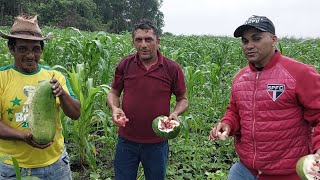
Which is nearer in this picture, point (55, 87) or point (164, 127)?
point (55, 87)

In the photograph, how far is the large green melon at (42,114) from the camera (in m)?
2.03

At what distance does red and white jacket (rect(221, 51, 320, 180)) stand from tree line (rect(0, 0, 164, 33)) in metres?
22.8

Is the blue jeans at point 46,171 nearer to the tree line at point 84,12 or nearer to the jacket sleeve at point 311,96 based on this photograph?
the jacket sleeve at point 311,96

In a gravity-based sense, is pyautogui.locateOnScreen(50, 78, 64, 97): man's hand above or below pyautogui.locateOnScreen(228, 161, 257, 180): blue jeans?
above

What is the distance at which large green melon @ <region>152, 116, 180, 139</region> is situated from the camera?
2.64 metres

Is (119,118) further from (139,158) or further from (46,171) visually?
(46,171)

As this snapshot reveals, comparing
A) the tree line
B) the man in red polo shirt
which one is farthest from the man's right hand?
the tree line

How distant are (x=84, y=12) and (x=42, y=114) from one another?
4752 cm

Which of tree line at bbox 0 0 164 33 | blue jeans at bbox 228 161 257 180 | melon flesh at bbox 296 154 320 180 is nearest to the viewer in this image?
melon flesh at bbox 296 154 320 180

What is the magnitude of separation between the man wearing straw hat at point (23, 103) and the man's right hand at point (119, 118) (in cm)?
41

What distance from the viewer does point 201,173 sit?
4.00 metres

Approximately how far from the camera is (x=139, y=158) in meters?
2.94

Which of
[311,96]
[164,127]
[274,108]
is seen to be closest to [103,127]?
[164,127]

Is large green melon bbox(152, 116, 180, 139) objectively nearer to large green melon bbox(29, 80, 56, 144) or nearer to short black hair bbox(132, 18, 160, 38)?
short black hair bbox(132, 18, 160, 38)
